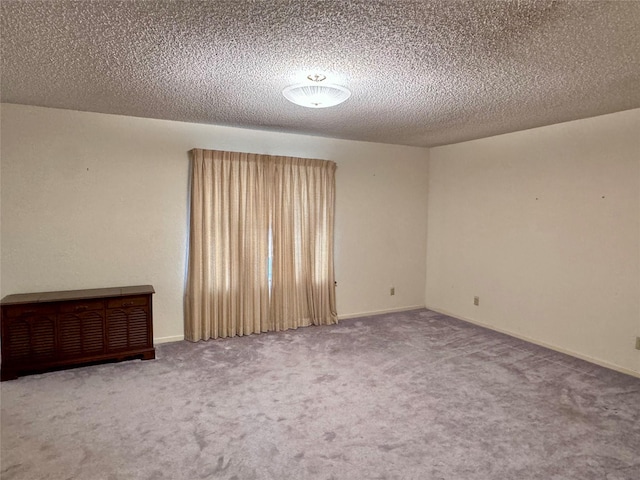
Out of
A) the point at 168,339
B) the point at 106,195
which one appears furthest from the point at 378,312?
the point at 106,195

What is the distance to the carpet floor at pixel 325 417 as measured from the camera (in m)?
2.17

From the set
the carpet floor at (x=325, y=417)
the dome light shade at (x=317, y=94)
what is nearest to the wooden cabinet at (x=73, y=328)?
the carpet floor at (x=325, y=417)

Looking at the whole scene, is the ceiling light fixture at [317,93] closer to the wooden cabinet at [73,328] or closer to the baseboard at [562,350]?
the wooden cabinet at [73,328]

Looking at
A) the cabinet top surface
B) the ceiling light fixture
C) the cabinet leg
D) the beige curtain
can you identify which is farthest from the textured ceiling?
the cabinet leg

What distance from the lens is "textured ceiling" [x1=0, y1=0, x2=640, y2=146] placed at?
1779 mm

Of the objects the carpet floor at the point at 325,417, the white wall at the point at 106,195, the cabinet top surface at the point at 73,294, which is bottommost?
the carpet floor at the point at 325,417

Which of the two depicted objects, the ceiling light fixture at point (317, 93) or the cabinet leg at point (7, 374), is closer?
the ceiling light fixture at point (317, 93)

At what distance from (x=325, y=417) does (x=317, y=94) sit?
2.21 meters

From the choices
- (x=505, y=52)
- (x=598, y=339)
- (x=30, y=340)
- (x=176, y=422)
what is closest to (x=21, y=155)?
(x=30, y=340)

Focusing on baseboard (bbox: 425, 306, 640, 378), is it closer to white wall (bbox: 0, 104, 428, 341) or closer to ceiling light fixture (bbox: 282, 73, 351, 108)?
white wall (bbox: 0, 104, 428, 341)

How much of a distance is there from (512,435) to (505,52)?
2322 millimetres

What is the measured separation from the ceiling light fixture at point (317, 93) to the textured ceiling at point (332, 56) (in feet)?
0.26

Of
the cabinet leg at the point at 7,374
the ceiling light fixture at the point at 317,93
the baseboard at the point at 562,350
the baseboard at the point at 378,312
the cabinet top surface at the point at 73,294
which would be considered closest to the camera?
the ceiling light fixture at the point at 317,93

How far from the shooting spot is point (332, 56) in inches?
89.7
